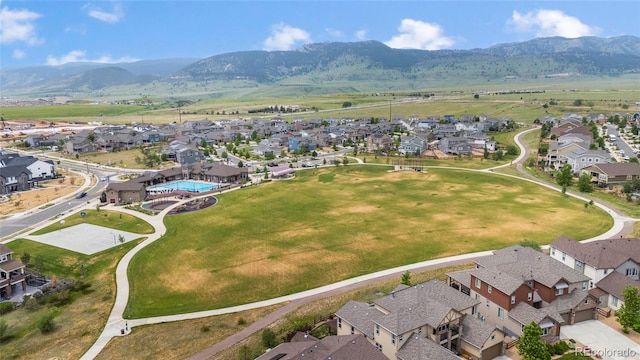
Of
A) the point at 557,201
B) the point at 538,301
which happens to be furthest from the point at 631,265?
the point at 557,201

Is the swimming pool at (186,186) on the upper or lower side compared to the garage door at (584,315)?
upper

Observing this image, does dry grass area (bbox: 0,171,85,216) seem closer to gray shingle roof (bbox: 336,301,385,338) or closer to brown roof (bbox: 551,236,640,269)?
gray shingle roof (bbox: 336,301,385,338)

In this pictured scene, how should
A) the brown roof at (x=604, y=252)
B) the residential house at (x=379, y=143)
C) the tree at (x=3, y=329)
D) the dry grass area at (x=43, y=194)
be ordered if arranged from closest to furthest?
the tree at (x=3, y=329) < the brown roof at (x=604, y=252) < the dry grass area at (x=43, y=194) < the residential house at (x=379, y=143)

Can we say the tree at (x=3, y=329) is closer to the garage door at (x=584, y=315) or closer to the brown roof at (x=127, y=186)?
the brown roof at (x=127, y=186)

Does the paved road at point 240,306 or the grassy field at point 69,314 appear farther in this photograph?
the paved road at point 240,306

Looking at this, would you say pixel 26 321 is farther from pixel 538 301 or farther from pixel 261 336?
pixel 538 301

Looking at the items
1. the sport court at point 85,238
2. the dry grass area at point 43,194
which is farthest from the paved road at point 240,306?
the dry grass area at point 43,194
